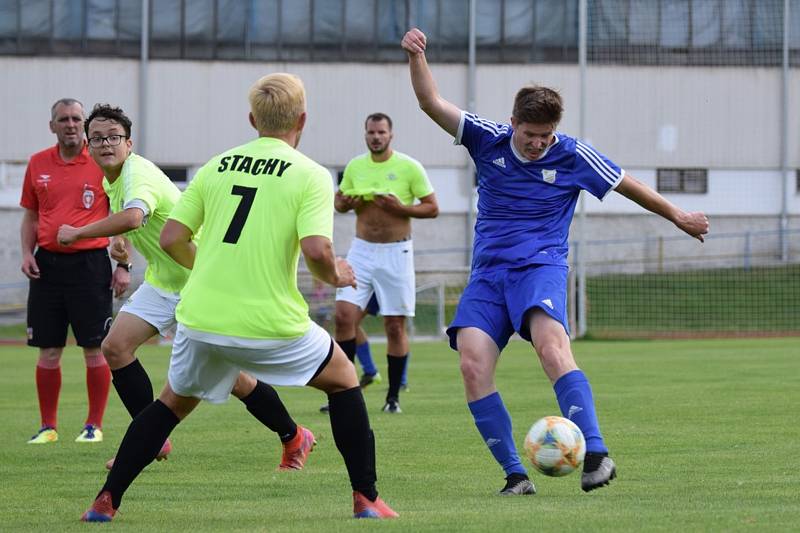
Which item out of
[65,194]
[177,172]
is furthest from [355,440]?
[177,172]

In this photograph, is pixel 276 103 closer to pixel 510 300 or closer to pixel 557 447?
pixel 510 300

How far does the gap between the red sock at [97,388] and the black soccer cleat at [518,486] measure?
3827 mm

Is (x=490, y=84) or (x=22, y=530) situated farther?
(x=490, y=84)

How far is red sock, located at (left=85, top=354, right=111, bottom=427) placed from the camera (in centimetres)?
934

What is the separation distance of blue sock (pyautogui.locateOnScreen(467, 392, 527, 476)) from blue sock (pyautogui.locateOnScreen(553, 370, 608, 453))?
0.33 meters

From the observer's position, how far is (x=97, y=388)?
938cm

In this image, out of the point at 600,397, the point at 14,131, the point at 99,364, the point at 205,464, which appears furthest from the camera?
the point at 14,131

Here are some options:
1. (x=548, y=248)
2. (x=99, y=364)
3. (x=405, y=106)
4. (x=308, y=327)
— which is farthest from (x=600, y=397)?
(x=405, y=106)

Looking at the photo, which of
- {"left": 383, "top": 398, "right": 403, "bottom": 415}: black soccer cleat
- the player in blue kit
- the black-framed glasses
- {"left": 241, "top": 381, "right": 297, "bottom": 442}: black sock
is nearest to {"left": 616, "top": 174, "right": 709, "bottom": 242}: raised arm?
the player in blue kit

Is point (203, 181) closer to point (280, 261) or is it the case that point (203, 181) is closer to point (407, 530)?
point (280, 261)

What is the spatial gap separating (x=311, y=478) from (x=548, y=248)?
1810mm

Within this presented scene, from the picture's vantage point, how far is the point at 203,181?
18.1 feet

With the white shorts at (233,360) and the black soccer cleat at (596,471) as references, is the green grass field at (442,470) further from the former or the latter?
the white shorts at (233,360)

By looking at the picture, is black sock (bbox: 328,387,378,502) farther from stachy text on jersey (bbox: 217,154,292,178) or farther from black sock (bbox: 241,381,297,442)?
black sock (bbox: 241,381,297,442)
